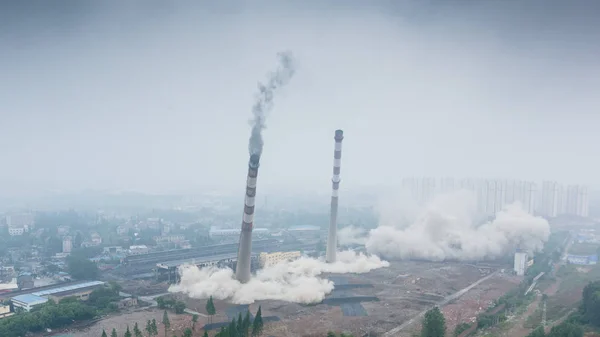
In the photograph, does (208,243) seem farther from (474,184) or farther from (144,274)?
(474,184)

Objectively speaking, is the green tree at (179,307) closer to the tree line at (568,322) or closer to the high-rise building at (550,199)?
the tree line at (568,322)

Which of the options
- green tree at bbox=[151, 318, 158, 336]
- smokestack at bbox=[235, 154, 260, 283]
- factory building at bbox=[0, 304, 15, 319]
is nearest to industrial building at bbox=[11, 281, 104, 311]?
factory building at bbox=[0, 304, 15, 319]

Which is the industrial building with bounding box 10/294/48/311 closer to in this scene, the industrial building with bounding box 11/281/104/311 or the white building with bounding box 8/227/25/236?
the industrial building with bounding box 11/281/104/311

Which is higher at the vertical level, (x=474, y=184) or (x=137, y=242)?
(x=474, y=184)

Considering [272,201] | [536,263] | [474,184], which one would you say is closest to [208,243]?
[536,263]

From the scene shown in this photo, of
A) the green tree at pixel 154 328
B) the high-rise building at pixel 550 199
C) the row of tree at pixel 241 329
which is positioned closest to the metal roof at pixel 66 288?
the green tree at pixel 154 328

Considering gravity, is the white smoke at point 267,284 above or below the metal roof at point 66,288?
above
